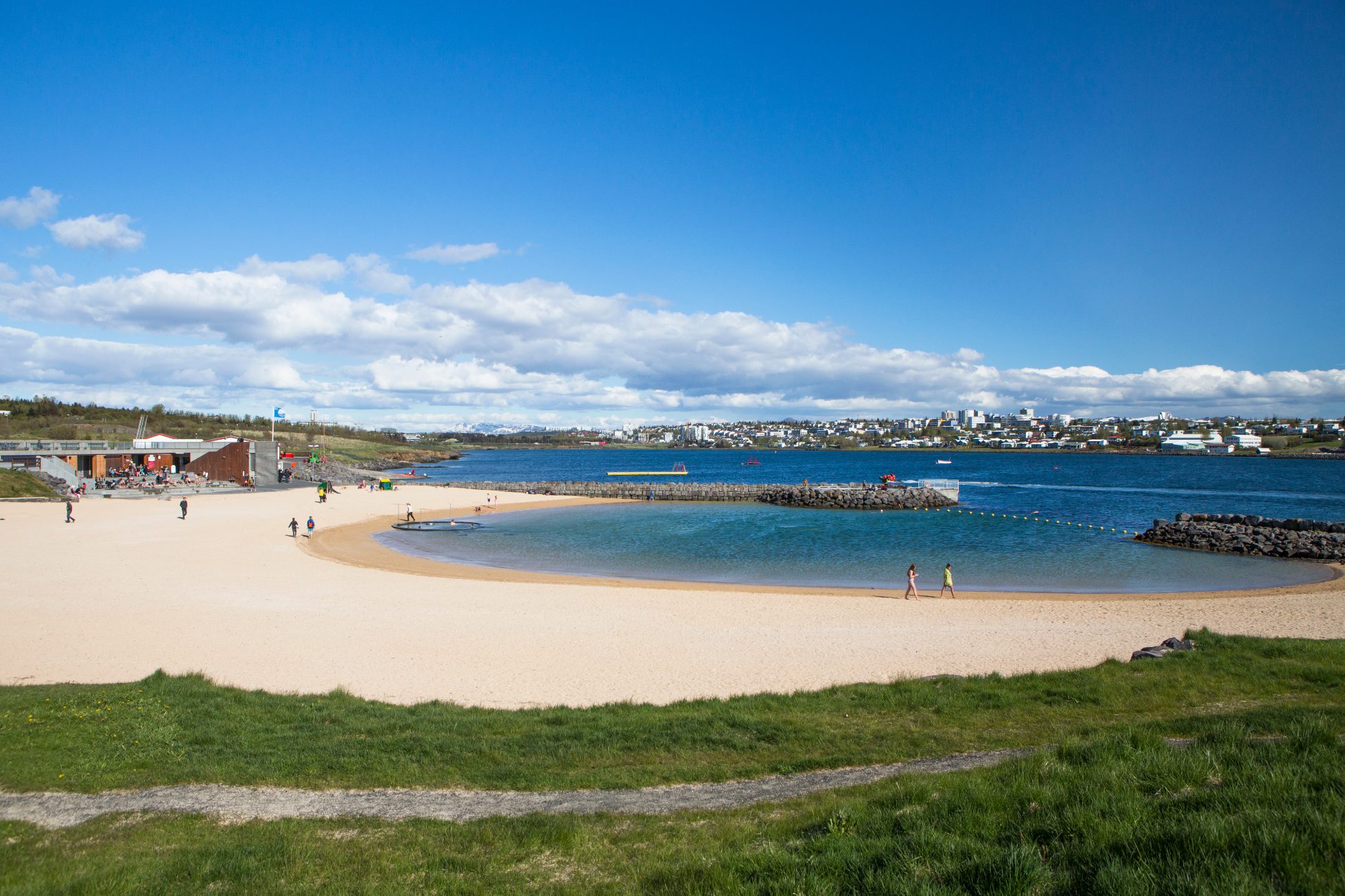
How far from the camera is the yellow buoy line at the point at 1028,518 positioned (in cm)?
4450

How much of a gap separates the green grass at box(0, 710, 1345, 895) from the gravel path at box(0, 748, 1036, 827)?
348mm

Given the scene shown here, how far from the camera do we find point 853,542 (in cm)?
3909

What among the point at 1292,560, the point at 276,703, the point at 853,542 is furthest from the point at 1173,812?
the point at 1292,560

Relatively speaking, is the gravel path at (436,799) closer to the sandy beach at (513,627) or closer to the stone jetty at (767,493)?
the sandy beach at (513,627)

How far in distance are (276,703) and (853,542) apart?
31.8 metres

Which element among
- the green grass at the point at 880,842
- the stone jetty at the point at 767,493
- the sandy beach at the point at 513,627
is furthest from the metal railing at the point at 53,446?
the green grass at the point at 880,842

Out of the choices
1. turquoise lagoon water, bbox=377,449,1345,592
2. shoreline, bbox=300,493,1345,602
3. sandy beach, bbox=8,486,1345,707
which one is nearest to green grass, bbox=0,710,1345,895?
sandy beach, bbox=8,486,1345,707

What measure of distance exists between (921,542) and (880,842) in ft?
118

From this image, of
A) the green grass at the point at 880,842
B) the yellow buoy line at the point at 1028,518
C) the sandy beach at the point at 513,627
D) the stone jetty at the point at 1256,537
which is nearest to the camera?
the green grass at the point at 880,842

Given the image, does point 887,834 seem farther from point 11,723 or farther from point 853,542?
point 853,542

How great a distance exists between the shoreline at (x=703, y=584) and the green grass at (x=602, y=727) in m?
12.8

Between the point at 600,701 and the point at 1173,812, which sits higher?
the point at 1173,812

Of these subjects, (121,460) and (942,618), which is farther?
(121,460)

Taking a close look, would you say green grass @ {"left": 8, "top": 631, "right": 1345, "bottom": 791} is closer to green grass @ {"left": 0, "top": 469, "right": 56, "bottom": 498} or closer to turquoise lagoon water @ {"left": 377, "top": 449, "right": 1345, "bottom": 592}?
turquoise lagoon water @ {"left": 377, "top": 449, "right": 1345, "bottom": 592}
